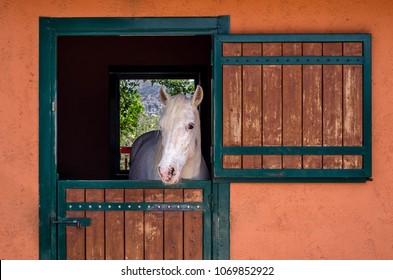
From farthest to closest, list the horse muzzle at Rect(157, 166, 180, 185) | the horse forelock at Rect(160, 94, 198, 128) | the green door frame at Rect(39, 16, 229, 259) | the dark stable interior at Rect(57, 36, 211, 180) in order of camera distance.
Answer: the dark stable interior at Rect(57, 36, 211, 180) → the horse forelock at Rect(160, 94, 198, 128) → the green door frame at Rect(39, 16, 229, 259) → the horse muzzle at Rect(157, 166, 180, 185)

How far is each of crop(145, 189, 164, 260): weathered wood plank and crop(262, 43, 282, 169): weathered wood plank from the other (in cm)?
76

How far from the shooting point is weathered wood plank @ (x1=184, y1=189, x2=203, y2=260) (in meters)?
4.55

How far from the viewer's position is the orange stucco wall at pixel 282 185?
4535 mm

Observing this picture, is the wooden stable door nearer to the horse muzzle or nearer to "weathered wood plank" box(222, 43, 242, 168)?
the horse muzzle

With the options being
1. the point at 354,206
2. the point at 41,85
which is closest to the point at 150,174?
the point at 41,85

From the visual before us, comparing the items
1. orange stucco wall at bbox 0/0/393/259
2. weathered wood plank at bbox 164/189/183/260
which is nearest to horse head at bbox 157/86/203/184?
weathered wood plank at bbox 164/189/183/260

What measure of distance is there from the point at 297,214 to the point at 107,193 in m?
1.28

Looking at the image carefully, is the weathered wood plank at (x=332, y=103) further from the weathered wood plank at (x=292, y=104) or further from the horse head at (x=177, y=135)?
the horse head at (x=177, y=135)

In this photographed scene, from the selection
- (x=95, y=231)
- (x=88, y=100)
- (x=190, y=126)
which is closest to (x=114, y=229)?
(x=95, y=231)

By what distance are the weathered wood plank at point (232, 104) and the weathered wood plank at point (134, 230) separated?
646mm

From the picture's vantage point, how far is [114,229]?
4570 mm

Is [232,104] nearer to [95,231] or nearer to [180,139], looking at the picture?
[180,139]

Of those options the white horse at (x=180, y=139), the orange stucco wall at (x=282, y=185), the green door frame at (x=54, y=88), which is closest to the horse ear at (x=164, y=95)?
the white horse at (x=180, y=139)

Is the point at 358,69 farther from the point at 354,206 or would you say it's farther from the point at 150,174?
the point at 150,174
